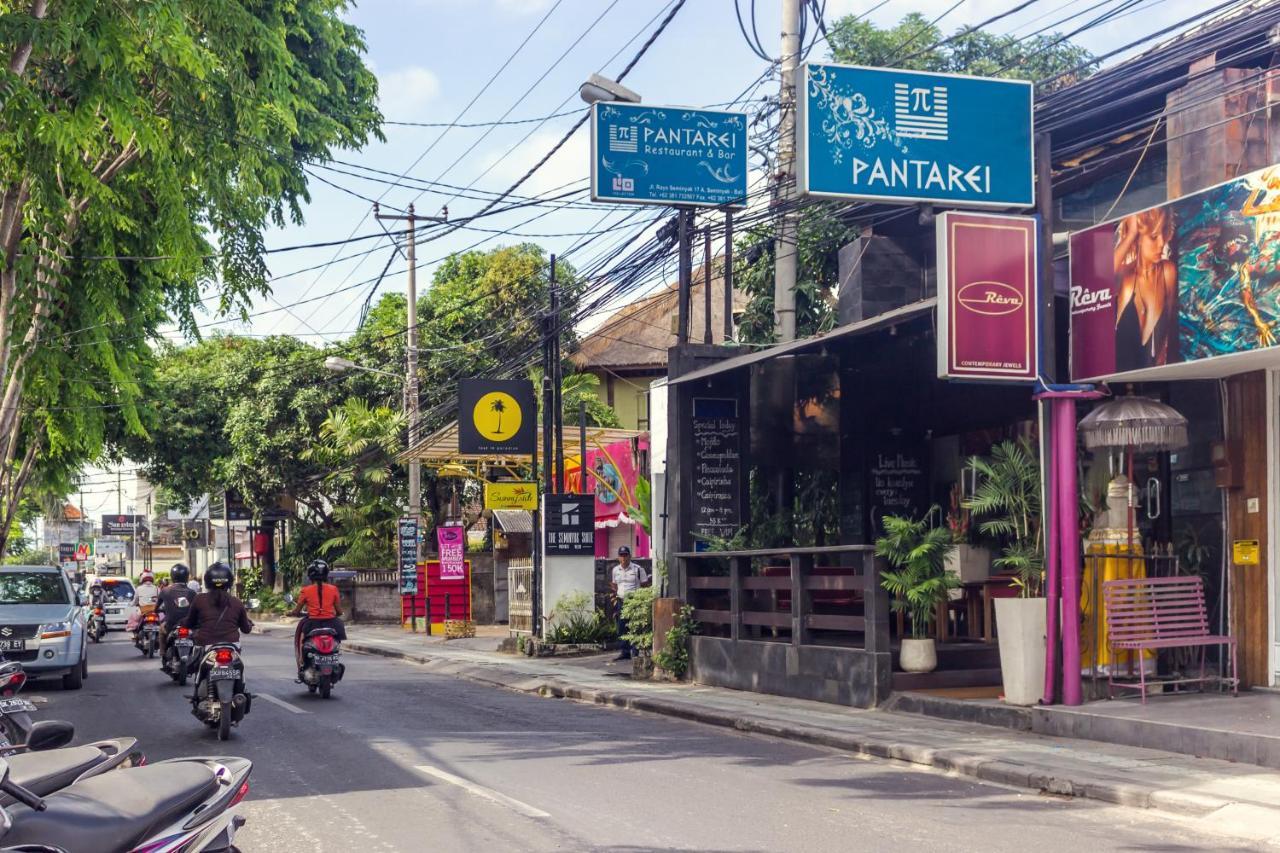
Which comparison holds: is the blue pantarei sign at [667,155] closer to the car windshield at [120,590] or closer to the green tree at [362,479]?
the green tree at [362,479]

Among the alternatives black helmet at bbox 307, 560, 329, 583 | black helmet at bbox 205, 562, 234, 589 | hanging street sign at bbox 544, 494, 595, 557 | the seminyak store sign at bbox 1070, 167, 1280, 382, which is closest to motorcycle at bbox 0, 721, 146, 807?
black helmet at bbox 205, 562, 234, 589

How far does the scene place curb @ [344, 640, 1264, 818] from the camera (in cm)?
920

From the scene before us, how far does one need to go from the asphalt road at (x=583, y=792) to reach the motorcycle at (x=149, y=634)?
12.4 meters

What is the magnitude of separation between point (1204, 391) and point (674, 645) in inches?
316

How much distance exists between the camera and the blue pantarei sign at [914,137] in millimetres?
12828

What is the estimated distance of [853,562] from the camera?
18812 millimetres

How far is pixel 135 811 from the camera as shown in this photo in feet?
16.5

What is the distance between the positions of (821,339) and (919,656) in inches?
141

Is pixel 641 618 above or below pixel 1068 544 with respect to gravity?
below

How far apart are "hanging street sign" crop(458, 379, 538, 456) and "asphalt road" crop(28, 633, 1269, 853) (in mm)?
10235

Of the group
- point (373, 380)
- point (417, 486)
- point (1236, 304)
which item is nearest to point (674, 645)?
point (1236, 304)

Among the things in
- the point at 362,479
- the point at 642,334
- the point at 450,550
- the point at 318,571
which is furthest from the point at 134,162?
the point at 642,334

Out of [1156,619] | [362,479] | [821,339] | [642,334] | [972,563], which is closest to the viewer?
[1156,619]

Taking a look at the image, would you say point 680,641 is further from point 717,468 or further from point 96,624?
point 96,624
